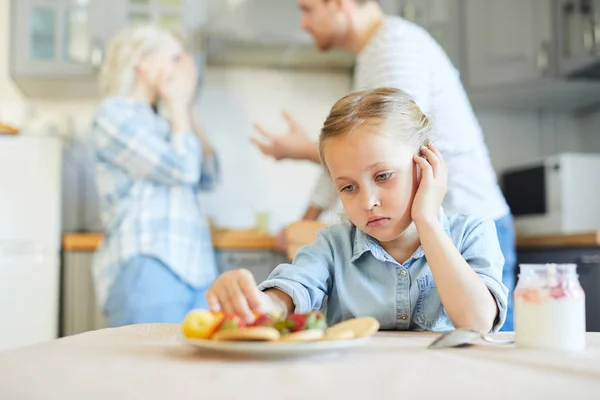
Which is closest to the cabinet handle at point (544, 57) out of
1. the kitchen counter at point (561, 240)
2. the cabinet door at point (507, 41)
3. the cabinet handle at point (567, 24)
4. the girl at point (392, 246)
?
the cabinet door at point (507, 41)

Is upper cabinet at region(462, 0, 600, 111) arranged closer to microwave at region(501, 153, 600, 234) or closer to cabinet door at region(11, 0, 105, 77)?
microwave at region(501, 153, 600, 234)

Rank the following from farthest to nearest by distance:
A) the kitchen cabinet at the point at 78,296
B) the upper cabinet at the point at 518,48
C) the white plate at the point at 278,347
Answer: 1. the upper cabinet at the point at 518,48
2. the kitchen cabinet at the point at 78,296
3. the white plate at the point at 278,347

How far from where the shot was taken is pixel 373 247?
44.9 inches

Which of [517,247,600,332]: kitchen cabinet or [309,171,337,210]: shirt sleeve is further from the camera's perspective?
[517,247,600,332]: kitchen cabinet

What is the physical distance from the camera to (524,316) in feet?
2.64

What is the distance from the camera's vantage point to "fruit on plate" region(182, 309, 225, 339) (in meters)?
0.78

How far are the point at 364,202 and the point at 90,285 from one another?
2256 millimetres

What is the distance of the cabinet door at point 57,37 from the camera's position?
3201 mm

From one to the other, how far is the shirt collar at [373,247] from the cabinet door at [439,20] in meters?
2.26

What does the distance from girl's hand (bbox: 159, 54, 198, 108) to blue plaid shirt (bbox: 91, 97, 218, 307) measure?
0.09 metres

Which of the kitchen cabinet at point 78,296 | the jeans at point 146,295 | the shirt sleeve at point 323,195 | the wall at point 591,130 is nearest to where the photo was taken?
the shirt sleeve at point 323,195

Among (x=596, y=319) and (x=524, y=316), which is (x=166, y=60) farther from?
(x=524, y=316)

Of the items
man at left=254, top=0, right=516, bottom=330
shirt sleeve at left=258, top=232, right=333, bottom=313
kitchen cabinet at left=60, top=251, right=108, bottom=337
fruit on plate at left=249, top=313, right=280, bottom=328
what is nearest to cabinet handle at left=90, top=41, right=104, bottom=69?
kitchen cabinet at left=60, top=251, right=108, bottom=337

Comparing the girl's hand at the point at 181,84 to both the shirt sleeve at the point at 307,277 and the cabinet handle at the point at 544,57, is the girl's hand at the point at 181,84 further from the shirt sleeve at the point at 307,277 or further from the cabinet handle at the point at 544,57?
the shirt sleeve at the point at 307,277
